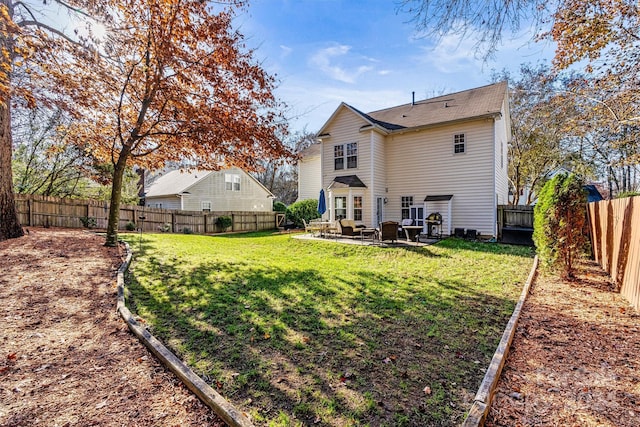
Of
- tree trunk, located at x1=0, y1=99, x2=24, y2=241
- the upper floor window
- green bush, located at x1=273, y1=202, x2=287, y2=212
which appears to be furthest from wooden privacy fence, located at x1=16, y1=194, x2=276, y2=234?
the upper floor window

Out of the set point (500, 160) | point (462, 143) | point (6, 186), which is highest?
point (462, 143)

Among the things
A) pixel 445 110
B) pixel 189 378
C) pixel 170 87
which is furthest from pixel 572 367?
pixel 445 110

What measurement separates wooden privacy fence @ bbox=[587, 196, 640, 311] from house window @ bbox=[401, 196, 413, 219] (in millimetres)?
8036

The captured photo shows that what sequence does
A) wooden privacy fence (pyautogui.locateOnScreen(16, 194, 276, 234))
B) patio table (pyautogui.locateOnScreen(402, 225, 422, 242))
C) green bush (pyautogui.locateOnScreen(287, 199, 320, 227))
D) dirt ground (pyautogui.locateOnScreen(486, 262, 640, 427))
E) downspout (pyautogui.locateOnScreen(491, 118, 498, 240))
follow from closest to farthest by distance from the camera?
dirt ground (pyautogui.locateOnScreen(486, 262, 640, 427)) < patio table (pyautogui.locateOnScreen(402, 225, 422, 242)) < wooden privacy fence (pyautogui.locateOnScreen(16, 194, 276, 234)) < downspout (pyautogui.locateOnScreen(491, 118, 498, 240)) < green bush (pyautogui.locateOnScreen(287, 199, 320, 227))

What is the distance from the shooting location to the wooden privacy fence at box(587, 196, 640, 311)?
5262 millimetres

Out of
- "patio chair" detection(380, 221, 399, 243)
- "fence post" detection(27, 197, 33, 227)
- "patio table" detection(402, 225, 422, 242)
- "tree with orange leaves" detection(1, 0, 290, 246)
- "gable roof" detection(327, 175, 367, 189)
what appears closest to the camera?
"tree with orange leaves" detection(1, 0, 290, 246)

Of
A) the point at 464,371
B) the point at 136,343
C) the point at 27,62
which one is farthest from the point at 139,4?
the point at 464,371

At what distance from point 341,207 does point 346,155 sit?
3026mm

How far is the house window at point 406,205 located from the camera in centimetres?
1591

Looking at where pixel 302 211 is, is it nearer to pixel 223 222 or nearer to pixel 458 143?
pixel 223 222

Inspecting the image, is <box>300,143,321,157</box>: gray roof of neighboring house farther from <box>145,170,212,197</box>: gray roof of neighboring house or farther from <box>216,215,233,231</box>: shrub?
<box>145,170,212,197</box>: gray roof of neighboring house

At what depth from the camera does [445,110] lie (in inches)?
623

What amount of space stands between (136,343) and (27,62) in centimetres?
901

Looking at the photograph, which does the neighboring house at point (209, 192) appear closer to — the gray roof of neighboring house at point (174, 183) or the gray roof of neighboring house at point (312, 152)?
the gray roof of neighboring house at point (174, 183)
